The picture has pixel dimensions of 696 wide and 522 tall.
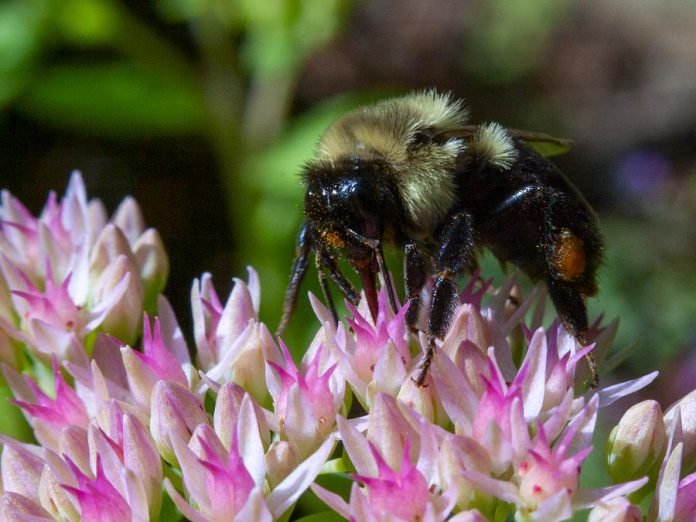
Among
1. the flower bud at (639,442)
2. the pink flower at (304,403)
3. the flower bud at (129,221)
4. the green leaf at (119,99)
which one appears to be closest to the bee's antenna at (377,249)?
the pink flower at (304,403)

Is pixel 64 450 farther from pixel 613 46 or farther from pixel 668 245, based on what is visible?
pixel 613 46

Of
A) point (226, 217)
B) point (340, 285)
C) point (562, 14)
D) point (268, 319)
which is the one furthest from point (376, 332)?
point (562, 14)

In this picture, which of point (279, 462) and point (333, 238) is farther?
point (333, 238)

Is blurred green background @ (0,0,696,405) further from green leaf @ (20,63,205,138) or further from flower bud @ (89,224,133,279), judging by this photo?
flower bud @ (89,224,133,279)

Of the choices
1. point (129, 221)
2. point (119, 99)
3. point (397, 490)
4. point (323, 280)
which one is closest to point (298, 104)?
point (119, 99)

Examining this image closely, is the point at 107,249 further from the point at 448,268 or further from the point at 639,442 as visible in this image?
the point at 639,442

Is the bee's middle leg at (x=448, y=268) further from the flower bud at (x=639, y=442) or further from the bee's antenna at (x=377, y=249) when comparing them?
the flower bud at (x=639, y=442)

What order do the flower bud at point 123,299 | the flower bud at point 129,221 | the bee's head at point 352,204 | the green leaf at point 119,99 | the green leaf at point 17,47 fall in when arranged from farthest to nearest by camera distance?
the green leaf at point 119,99
the green leaf at point 17,47
the flower bud at point 129,221
the flower bud at point 123,299
the bee's head at point 352,204
